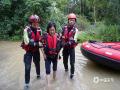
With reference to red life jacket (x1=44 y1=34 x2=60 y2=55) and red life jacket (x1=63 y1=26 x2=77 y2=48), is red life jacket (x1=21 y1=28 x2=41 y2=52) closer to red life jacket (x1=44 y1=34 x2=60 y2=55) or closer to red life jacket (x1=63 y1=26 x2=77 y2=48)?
red life jacket (x1=44 y1=34 x2=60 y2=55)

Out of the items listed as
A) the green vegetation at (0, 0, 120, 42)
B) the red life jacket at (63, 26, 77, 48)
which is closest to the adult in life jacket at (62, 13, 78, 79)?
the red life jacket at (63, 26, 77, 48)

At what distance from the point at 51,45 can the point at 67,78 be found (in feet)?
3.82

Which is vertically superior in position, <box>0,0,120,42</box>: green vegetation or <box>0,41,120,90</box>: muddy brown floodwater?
<box>0,0,120,42</box>: green vegetation

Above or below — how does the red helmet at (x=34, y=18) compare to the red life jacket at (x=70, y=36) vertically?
above

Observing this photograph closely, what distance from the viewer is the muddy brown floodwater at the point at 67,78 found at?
570 cm

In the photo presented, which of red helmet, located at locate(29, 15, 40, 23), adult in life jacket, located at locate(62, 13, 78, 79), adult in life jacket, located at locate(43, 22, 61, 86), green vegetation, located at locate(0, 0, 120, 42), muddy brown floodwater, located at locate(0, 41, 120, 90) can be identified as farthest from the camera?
green vegetation, located at locate(0, 0, 120, 42)

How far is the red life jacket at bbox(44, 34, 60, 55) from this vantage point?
5.42 meters

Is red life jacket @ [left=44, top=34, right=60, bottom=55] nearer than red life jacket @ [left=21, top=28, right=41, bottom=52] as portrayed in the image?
No

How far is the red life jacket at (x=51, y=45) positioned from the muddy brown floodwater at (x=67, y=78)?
0.77 m

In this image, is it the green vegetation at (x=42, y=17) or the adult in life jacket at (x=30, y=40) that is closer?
the adult in life jacket at (x=30, y=40)

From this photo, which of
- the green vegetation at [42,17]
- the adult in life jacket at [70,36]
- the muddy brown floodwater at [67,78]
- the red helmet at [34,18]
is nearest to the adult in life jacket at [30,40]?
the red helmet at [34,18]

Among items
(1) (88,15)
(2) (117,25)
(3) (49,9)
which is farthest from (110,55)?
(1) (88,15)

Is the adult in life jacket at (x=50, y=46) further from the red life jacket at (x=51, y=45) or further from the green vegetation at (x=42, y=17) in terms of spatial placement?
the green vegetation at (x=42, y=17)

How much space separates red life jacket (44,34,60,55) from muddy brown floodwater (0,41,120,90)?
0.77 metres
